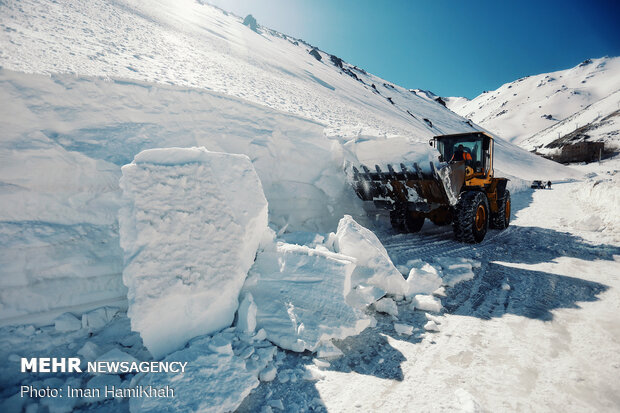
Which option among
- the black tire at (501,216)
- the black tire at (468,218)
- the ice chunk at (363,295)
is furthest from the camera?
the black tire at (501,216)

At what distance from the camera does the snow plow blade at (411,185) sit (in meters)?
5.25

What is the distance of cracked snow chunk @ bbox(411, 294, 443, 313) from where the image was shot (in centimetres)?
298

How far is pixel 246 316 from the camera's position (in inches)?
89.3

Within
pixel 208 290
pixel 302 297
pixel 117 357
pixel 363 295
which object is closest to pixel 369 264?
pixel 363 295

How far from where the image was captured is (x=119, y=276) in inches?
107

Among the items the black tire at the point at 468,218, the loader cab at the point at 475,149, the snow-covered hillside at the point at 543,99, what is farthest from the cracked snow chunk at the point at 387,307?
the snow-covered hillside at the point at 543,99

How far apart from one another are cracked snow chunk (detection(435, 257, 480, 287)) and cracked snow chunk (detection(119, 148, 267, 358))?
104 inches

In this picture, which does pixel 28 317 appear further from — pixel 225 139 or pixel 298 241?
pixel 225 139

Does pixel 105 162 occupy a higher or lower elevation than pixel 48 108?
lower

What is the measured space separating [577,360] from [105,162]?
4.86 metres

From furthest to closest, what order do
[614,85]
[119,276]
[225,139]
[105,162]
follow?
[614,85] < [225,139] < [105,162] < [119,276]

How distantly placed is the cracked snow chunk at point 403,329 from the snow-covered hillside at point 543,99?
73460 mm

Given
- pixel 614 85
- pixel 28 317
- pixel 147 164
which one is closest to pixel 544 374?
pixel 147 164

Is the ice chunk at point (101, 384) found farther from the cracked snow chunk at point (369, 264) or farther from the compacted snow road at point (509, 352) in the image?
the cracked snow chunk at point (369, 264)
